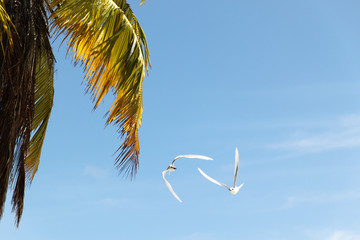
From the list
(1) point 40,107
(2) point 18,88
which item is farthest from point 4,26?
(1) point 40,107

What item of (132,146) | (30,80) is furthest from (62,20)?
(132,146)

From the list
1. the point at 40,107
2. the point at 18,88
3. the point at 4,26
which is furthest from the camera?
the point at 40,107

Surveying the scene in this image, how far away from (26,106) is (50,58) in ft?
4.06

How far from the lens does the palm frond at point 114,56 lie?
32.2 ft

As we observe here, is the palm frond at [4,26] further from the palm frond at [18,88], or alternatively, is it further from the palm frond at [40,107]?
the palm frond at [40,107]

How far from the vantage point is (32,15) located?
9633 millimetres

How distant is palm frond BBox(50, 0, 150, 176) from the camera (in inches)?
387

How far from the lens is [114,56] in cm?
992

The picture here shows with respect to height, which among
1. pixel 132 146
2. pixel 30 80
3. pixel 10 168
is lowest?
pixel 10 168

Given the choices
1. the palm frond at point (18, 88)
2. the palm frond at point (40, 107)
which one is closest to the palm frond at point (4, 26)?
the palm frond at point (18, 88)

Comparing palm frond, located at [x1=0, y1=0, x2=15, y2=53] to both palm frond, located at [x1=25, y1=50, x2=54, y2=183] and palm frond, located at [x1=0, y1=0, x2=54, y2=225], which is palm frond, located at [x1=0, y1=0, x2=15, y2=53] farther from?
palm frond, located at [x1=25, y1=50, x2=54, y2=183]

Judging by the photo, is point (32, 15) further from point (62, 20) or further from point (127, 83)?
point (127, 83)

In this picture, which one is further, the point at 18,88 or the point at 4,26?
the point at 18,88

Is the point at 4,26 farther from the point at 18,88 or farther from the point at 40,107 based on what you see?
the point at 40,107
